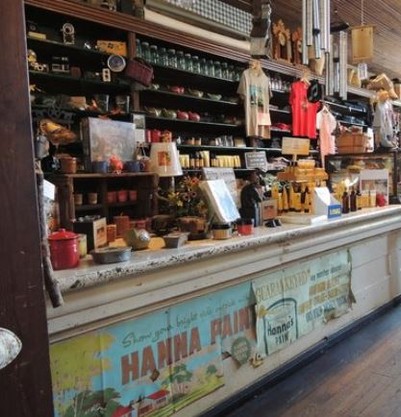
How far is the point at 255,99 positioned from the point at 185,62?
42.7 inches

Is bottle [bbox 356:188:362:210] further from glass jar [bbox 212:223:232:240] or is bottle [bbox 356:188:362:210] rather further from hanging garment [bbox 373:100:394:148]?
glass jar [bbox 212:223:232:240]

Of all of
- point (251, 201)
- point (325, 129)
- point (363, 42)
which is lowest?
point (251, 201)

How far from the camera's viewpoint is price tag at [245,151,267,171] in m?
5.54

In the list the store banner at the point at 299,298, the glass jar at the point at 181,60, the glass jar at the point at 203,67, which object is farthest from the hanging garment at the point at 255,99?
the store banner at the point at 299,298

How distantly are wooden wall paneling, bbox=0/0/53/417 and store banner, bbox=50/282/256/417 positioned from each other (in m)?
0.67

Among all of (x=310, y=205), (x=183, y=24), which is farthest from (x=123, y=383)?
(x=183, y=24)

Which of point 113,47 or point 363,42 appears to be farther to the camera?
point 113,47

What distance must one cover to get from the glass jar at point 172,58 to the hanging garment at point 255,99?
101cm

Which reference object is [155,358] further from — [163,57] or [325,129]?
[325,129]

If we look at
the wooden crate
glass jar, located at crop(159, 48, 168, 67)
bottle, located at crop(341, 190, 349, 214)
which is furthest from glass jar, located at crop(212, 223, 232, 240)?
glass jar, located at crop(159, 48, 168, 67)

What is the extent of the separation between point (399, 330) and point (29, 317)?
2975 mm

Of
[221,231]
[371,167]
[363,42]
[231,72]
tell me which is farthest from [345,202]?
[231,72]

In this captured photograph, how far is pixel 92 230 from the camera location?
175 centimetres

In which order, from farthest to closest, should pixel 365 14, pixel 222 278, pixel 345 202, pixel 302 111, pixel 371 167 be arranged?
1. pixel 302 111
2. pixel 365 14
3. pixel 371 167
4. pixel 345 202
5. pixel 222 278
